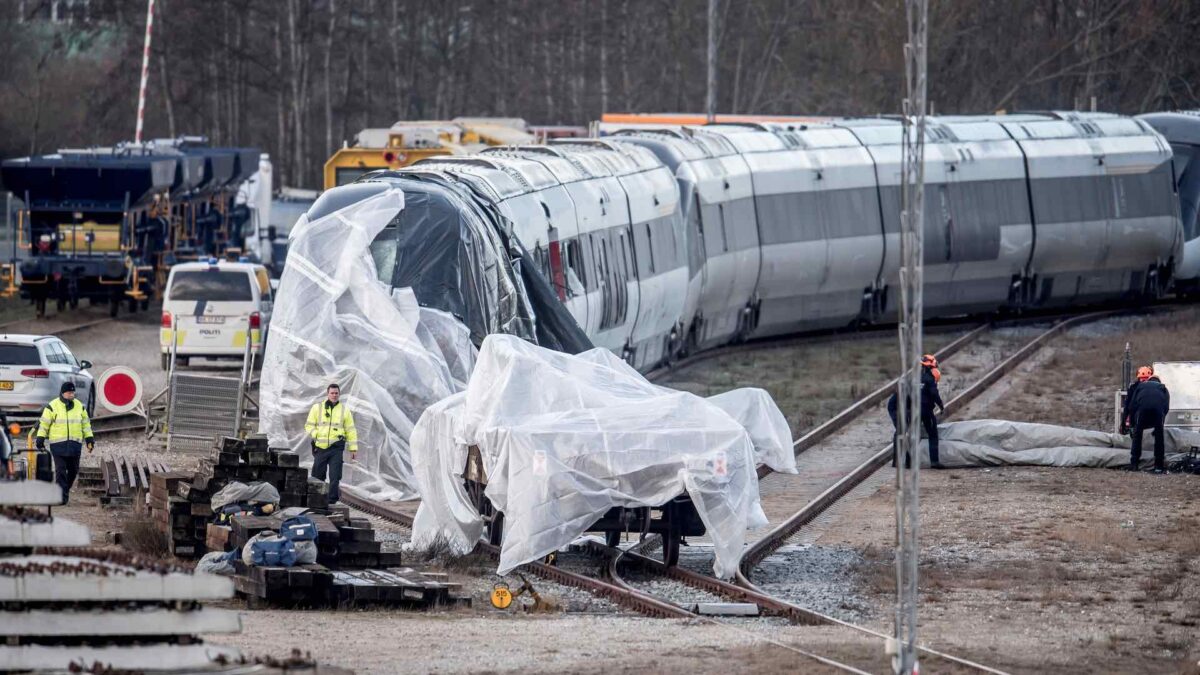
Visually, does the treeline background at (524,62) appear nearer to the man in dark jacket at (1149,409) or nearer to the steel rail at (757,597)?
the man in dark jacket at (1149,409)

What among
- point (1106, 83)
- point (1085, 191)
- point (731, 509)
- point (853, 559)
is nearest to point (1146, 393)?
point (853, 559)

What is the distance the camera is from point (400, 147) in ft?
128

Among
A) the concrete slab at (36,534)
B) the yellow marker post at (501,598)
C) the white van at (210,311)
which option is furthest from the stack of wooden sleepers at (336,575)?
the white van at (210,311)

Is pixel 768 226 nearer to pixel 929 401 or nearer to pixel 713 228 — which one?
pixel 713 228

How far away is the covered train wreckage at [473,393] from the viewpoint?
671 inches

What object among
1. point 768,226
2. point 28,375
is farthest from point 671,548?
point 768,226

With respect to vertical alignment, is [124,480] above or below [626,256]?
below

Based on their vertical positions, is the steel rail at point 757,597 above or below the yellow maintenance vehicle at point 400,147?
below

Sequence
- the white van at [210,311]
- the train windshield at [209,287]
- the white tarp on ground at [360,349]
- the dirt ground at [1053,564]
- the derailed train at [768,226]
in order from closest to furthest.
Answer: the dirt ground at [1053,564]
the white tarp on ground at [360,349]
the derailed train at [768,226]
the white van at [210,311]
the train windshield at [209,287]

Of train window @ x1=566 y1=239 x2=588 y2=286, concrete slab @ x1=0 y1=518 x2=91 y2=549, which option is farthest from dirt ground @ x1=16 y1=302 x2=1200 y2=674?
train window @ x1=566 y1=239 x2=588 y2=286

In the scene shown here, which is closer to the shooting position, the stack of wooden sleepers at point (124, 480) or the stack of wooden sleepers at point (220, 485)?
the stack of wooden sleepers at point (220, 485)

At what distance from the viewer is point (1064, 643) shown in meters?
15.0

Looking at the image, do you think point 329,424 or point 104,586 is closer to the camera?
point 104,586

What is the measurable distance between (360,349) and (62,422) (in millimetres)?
3335
